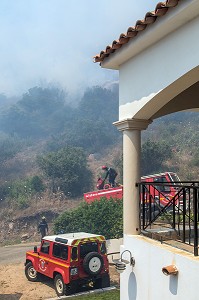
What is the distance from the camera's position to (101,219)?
25.8 meters

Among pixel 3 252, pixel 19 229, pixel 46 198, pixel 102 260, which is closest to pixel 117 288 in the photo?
pixel 102 260

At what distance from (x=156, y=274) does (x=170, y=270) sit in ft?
1.95

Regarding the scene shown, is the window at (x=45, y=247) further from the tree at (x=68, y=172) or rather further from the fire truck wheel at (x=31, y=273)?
the tree at (x=68, y=172)

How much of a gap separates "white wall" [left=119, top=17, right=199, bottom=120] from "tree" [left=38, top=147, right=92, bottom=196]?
192ft

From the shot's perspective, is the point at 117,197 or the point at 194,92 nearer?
the point at 194,92

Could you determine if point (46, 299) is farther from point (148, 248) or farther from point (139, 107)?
point (139, 107)

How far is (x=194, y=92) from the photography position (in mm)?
7410

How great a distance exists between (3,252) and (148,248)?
23.2 meters

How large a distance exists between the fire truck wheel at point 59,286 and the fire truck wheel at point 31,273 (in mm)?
1994

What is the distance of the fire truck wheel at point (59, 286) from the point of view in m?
13.6

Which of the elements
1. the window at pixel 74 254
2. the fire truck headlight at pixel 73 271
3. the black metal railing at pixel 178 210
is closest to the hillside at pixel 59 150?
the fire truck headlight at pixel 73 271

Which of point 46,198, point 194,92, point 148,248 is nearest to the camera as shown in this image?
point 148,248

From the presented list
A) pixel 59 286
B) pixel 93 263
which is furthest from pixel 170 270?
pixel 59 286

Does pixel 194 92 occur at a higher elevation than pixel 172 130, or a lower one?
lower
